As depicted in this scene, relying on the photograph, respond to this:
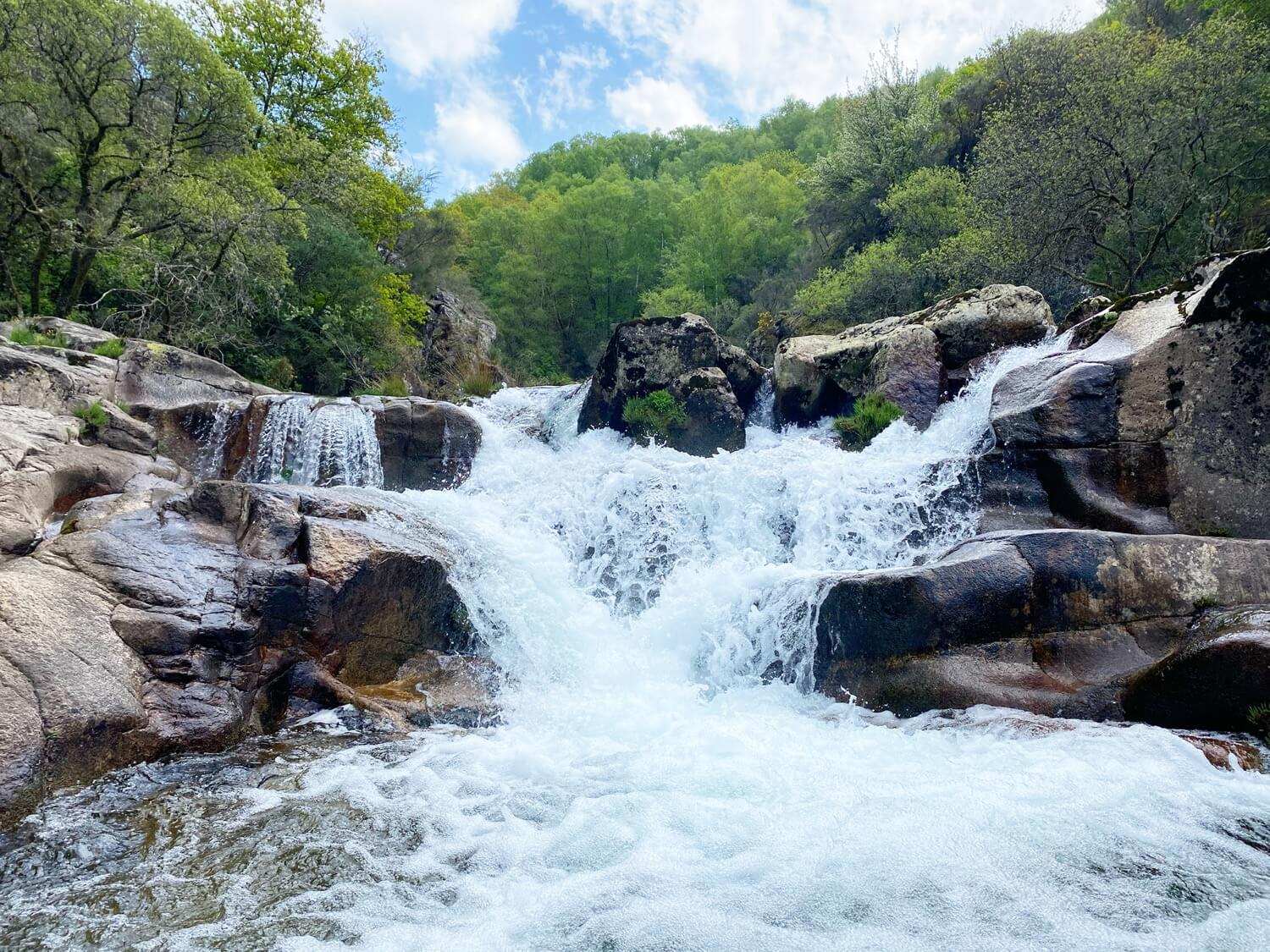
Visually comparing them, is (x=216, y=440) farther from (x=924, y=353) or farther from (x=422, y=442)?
(x=924, y=353)

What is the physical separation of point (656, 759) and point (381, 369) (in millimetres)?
17337

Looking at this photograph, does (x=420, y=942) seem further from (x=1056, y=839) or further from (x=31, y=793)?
(x=1056, y=839)

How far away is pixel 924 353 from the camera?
12.8 m

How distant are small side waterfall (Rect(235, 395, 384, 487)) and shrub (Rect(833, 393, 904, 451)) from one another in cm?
797

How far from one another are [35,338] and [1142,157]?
62.5ft

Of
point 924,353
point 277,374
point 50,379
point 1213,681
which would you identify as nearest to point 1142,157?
point 924,353

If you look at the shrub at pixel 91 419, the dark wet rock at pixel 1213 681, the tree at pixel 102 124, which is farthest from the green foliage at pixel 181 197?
the dark wet rock at pixel 1213 681

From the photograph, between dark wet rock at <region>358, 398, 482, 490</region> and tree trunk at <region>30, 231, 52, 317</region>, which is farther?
tree trunk at <region>30, 231, 52, 317</region>

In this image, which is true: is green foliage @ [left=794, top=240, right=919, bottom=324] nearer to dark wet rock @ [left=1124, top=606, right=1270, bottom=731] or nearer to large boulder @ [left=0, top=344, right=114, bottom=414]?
dark wet rock @ [left=1124, top=606, right=1270, bottom=731]

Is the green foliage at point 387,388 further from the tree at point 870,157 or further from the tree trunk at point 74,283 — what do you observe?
the tree at point 870,157

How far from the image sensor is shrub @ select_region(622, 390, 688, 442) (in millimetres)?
14344

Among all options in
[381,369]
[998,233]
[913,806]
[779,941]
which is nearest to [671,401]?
[998,233]

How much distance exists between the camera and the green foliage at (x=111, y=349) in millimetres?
11040

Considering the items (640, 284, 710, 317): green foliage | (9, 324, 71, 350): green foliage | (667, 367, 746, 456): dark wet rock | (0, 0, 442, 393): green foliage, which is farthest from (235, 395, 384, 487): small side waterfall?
(640, 284, 710, 317): green foliage
